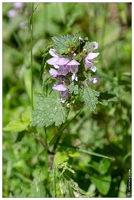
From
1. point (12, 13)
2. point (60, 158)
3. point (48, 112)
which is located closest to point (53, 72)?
point (48, 112)

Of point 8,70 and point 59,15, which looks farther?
point 59,15

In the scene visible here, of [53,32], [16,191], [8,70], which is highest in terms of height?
[53,32]

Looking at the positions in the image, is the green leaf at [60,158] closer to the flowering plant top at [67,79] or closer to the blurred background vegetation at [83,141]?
the blurred background vegetation at [83,141]

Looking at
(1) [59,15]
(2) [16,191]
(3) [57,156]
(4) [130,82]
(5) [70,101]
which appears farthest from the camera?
(1) [59,15]

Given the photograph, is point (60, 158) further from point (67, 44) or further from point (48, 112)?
point (67, 44)

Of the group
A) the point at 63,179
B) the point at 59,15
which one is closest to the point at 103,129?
the point at 63,179

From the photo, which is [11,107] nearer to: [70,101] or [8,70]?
[8,70]
